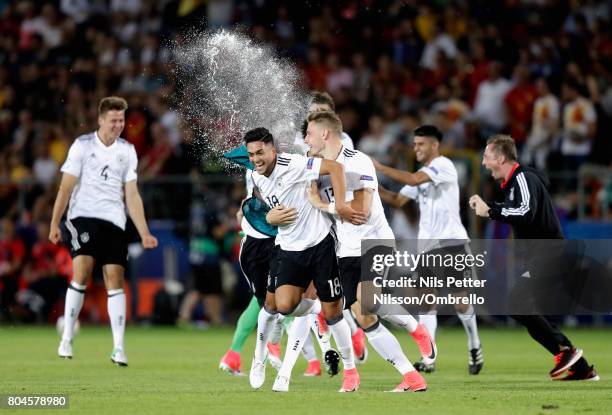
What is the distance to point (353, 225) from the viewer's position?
10.5 metres

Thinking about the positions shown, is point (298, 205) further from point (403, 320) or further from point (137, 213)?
point (137, 213)

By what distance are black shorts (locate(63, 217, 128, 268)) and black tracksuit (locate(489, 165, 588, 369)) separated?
4383 mm

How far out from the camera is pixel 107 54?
79.9 feet

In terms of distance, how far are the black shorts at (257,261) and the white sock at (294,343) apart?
1352mm

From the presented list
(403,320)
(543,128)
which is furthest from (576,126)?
(403,320)

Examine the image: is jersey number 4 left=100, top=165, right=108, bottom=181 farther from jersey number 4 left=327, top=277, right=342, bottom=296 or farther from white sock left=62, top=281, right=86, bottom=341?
jersey number 4 left=327, top=277, right=342, bottom=296

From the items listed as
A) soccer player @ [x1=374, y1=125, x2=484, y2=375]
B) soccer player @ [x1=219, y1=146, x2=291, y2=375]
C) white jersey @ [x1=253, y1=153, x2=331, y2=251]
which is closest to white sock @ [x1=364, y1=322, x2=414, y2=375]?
white jersey @ [x1=253, y1=153, x2=331, y2=251]

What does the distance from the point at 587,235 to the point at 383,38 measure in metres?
5.92

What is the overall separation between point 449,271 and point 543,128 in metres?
7.29

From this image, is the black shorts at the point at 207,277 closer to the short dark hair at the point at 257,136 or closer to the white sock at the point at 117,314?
the white sock at the point at 117,314

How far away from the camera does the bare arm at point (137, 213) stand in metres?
13.5

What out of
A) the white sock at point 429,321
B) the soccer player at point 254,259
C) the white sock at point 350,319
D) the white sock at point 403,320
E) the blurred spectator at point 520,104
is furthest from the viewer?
the blurred spectator at point 520,104

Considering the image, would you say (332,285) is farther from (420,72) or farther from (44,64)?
(44,64)

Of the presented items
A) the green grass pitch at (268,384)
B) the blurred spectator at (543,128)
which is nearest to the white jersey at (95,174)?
the green grass pitch at (268,384)
